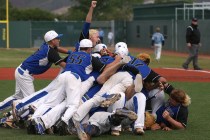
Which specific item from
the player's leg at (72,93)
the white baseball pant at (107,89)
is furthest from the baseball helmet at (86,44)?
the white baseball pant at (107,89)

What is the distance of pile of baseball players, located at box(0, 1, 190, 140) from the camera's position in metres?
9.65

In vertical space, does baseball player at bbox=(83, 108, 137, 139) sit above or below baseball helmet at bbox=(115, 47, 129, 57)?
below

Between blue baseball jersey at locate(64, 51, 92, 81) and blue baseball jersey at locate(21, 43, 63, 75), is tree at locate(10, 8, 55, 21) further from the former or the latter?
blue baseball jersey at locate(64, 51, 92, 81)

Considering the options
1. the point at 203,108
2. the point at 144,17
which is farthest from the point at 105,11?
the point at 203,108

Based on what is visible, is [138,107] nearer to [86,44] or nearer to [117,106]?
[117,106]

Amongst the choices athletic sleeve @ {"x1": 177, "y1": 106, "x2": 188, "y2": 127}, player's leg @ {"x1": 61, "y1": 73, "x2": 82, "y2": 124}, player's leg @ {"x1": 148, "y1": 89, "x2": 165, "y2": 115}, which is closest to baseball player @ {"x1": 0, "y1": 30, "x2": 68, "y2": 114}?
player's leg @ {"x1": 61, "y1": 73, "x2": 82, "y2": 124}

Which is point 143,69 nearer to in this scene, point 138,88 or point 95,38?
point 138,88

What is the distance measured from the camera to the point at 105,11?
3135 inches

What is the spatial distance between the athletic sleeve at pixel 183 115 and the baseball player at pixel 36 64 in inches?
92.8

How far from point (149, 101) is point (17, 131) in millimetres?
2391

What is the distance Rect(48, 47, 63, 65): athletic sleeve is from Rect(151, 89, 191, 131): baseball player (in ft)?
6.65

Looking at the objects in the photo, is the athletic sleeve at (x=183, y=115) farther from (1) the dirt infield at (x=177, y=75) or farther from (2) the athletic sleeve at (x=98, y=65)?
(1) the dirt infield at (x=177, y=75)

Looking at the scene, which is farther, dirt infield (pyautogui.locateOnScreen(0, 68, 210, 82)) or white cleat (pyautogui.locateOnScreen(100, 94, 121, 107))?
dirt infield (pyautogui.locateOnScreen(0, 68, 210, 82))

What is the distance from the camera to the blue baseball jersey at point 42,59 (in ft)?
35.4
